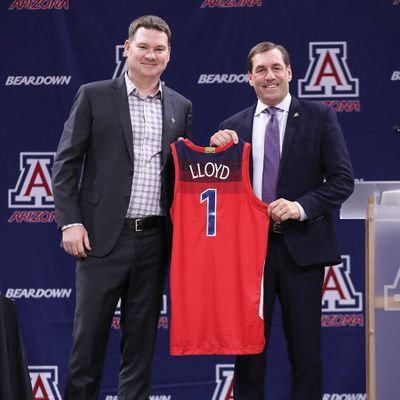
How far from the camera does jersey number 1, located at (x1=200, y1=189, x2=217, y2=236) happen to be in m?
3.10

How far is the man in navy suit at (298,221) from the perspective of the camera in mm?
3086

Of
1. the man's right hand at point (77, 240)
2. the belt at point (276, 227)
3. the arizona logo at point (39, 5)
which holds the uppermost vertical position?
the arizona logo at point (39, 5)

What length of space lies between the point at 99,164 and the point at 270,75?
771 millimetres

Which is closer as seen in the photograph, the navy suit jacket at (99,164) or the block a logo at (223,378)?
the navy suit jacket at (99,164)

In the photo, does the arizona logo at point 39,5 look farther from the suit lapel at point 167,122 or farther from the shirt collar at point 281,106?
the shirt collar at point 281,106

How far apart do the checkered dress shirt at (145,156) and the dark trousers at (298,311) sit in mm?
499

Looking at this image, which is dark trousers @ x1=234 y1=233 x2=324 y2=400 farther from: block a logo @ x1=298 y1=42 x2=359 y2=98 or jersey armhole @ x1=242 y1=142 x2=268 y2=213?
block a logo @ x1=298 y1=42 x2=359 y2=98

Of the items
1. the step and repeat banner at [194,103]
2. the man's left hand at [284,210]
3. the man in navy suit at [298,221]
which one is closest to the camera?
the man's left hand at [284,210]

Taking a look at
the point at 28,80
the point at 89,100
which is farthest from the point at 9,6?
the point at 89,100

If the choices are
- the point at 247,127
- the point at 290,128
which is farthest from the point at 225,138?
the point at 290,128

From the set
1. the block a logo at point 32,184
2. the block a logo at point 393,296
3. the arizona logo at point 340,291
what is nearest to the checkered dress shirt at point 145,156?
the block a logo at point 393,296

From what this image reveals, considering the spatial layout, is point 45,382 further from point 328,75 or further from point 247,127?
point 328,75

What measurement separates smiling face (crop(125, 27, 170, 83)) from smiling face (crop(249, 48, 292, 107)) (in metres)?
0.39

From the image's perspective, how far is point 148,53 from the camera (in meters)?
3.03
